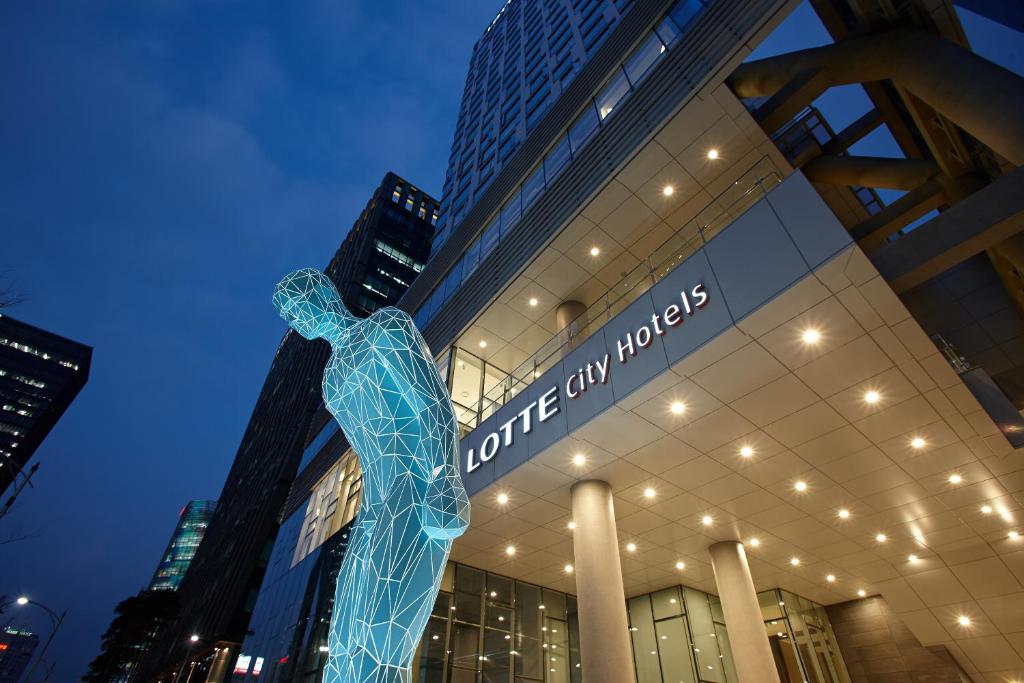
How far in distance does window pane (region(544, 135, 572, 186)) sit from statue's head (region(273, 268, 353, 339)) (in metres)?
9.64

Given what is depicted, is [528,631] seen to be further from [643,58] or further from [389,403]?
[643,58]

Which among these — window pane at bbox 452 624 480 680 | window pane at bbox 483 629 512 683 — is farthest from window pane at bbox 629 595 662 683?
window pane at bbox 452 624 480 680

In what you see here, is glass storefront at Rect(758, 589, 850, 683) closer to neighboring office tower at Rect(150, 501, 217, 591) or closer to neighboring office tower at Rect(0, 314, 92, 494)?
neighboring office tower at Rect(0, 314, 92, 494)

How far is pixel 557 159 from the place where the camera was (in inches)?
594

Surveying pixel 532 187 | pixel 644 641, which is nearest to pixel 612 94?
pixel 532 187

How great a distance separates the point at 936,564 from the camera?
1283 cm

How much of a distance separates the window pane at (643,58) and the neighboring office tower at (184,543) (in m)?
174

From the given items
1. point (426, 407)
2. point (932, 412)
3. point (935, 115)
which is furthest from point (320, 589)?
point (935, 115)

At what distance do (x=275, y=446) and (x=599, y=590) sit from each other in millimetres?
53184

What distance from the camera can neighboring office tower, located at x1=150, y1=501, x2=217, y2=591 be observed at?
14962 centimetres

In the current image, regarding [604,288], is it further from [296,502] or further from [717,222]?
[296,502]

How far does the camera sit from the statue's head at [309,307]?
6.09 meters

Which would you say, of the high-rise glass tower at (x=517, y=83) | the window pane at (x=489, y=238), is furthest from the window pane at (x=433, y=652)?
the high-rise glass tower at (x=517, y=83)

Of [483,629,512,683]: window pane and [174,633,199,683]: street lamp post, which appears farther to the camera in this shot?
[174,633,199,683]: street lamp post
